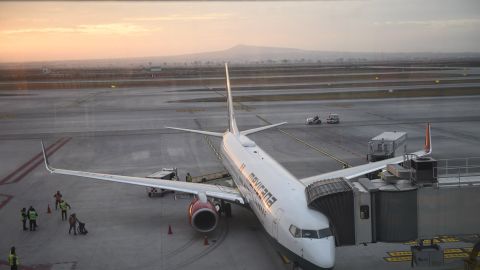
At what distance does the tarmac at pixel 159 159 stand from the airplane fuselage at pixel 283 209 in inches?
63.1

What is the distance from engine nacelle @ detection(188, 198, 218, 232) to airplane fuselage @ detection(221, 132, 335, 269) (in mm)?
1431

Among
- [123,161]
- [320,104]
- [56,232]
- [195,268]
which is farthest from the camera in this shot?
[320,104]

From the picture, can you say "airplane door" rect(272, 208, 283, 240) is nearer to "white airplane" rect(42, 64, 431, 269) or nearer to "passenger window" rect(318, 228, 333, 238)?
"white airplane" rect(42, 64, 431, 269)

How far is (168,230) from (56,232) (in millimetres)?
4373

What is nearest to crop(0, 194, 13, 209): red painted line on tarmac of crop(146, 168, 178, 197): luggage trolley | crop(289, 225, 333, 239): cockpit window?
crop(146, 168, 178, 197): luggage trolley

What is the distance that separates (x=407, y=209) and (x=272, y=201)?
13.0ft

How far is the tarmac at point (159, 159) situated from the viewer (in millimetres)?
17000

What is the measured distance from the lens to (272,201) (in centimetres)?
1552

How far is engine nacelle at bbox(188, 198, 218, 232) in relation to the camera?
18391 mm

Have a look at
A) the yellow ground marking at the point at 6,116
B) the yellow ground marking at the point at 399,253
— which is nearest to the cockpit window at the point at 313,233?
the yellow ground marking at the point at 399,253

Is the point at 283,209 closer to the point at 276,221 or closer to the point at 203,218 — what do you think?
the point at 276,221

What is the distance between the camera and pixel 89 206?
76.0 ft

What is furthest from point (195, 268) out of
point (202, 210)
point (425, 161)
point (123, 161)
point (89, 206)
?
point (123, 161)

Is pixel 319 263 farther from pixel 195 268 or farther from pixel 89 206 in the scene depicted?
pixel 89 206
